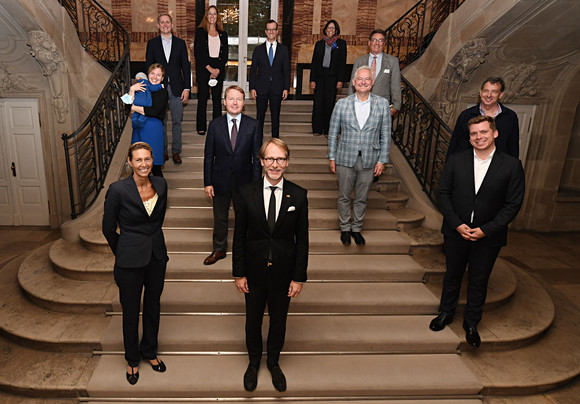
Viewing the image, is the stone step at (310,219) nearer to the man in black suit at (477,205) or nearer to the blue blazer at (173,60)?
the man in black suit at (477,205)

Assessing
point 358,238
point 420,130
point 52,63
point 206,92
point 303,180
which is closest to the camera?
point 358,238

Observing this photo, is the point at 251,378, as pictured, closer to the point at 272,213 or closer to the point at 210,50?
the point at 272,213

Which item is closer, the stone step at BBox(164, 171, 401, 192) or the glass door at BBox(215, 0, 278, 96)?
the stone step at BBox(164, 171, 401, 192)

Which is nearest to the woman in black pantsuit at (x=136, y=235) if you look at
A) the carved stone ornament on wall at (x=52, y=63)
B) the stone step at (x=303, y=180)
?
the stone step at (x=303, y=180)

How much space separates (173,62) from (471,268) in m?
4.45

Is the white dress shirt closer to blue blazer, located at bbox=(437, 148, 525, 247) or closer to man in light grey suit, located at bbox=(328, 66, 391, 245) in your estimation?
blue blazer, located at bbox=(437, 148, 525, 247)

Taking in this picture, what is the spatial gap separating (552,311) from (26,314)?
17.5ft

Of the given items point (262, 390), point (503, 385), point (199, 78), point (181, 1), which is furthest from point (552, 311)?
point (181, 1)

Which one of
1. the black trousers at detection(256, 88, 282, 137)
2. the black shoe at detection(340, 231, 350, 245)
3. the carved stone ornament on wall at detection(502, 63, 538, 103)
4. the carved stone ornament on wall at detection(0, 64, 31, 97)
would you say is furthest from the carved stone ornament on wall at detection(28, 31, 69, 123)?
the carved stone ornament on wall at detection(502, 63, 538, 103)

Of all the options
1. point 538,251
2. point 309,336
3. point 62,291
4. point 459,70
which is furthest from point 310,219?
point 538,251

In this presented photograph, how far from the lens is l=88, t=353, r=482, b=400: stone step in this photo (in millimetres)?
3377

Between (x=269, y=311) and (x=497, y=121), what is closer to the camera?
(x=269, y=311)

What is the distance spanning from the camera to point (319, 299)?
A: 4242mm

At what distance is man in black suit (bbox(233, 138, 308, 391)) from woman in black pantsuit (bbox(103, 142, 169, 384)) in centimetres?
61
